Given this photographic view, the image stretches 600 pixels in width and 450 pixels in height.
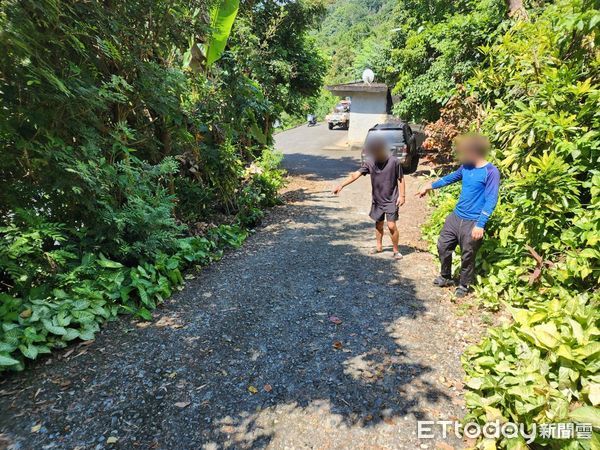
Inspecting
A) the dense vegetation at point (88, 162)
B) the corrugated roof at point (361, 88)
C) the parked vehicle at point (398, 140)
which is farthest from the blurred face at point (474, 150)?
the corrugated roof at point (361, 88)

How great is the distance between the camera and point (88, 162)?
390 centimetres

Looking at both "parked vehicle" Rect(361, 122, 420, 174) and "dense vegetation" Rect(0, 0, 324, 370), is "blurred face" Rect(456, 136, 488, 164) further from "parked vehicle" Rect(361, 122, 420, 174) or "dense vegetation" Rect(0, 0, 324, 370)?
"parked vehicle" Rect(361, 122, 420, 174)

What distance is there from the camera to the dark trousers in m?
4.41

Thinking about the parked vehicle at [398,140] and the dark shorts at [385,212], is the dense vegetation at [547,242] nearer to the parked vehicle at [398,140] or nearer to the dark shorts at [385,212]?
the dark shorts at [385,212]

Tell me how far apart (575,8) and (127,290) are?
17.3 feet

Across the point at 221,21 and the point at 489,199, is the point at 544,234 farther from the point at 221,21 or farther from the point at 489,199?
the point at 221,21

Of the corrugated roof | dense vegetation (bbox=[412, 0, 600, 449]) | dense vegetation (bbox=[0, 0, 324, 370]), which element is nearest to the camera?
dense vegetation (bbox=[412, 0, 600, 449])

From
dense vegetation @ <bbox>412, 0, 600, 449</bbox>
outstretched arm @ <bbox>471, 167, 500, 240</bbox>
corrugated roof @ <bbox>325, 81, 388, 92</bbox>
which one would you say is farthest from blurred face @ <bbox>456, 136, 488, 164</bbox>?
corrugated roof @ <bbox>325, 81, 388, 92</bbox>

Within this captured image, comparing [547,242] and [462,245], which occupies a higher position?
[547,242]

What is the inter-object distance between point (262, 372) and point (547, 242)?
3.32 m

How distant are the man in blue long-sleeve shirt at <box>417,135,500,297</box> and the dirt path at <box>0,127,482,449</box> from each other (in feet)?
1.93

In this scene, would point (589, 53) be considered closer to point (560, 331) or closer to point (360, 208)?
point (560, 331)

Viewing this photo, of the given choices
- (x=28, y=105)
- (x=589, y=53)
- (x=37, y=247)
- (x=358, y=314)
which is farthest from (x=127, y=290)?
(x=589, y=53)

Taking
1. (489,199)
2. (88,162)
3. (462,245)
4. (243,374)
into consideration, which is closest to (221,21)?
(88,162)
